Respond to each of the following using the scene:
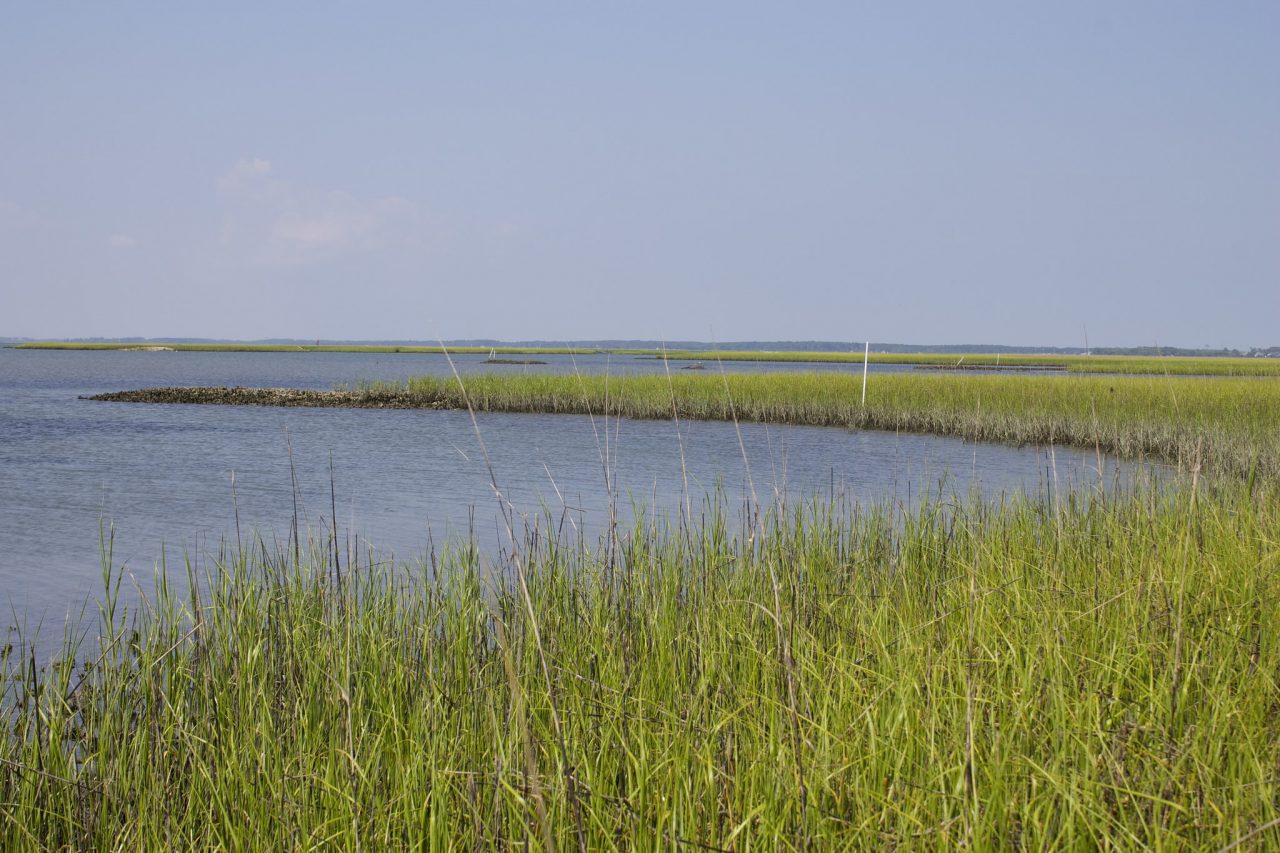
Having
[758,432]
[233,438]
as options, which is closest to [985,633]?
[758,432]

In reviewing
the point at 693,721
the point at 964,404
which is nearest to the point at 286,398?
the point at 964,404

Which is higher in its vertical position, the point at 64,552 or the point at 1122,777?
the point at 1122,777

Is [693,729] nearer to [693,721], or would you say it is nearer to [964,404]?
[693,721]

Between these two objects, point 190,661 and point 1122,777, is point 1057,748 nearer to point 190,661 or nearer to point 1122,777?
point 1122,777

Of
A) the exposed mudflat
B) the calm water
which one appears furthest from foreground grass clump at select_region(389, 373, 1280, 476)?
the calm water

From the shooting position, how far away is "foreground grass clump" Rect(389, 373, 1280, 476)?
17062mm

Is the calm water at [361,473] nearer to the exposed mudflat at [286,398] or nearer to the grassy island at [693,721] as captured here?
the grassy island at [693,721]

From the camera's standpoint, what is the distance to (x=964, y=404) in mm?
22688

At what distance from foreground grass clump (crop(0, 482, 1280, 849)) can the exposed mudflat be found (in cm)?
2525

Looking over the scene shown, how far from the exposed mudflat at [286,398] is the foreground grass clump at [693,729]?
25247 mm

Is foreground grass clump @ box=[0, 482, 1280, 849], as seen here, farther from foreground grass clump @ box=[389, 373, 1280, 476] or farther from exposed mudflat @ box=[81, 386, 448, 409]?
exposed mudflat @ box=[81, 386, 448, 409]

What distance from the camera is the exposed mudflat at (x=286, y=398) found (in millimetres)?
29172

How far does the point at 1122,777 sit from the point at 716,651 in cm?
166

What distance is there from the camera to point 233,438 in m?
20.1
